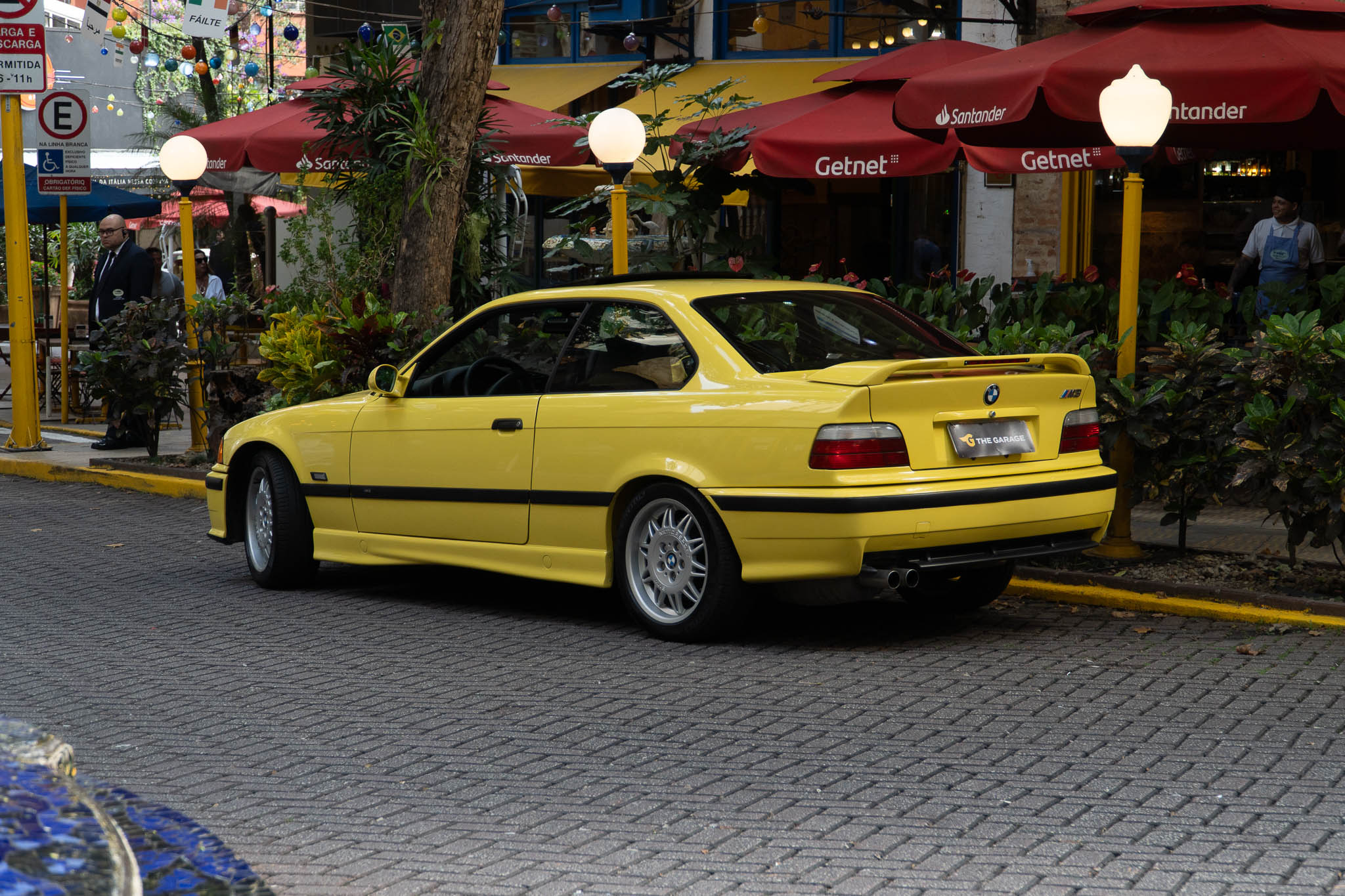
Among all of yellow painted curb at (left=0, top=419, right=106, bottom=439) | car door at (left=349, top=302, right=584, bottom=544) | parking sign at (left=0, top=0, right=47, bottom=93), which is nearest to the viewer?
car door at (left=349, top=302, right=584, bottom=544)

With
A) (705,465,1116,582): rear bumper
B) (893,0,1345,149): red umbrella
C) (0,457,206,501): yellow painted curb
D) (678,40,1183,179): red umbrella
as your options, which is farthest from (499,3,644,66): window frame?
(705,465,1116,582): rear bumper

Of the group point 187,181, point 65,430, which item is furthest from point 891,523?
point 65,430

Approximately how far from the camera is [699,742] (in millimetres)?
5285

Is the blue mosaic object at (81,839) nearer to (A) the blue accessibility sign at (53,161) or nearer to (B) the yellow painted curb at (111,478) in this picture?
(B) the yellow painted curb at (111,478)

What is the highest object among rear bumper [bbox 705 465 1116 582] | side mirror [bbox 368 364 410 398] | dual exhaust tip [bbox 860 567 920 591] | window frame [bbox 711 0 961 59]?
window frame [bbox 711 0 961 59]

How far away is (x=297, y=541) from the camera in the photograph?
329 inches

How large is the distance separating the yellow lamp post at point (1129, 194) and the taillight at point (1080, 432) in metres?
1.01

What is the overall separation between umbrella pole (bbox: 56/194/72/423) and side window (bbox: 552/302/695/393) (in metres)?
10.6

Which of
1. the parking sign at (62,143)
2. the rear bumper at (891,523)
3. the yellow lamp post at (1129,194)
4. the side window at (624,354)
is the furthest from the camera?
the parking sign at (62,143)

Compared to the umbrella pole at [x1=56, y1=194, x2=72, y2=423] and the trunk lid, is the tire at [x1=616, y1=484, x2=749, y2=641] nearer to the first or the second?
the trunk lid

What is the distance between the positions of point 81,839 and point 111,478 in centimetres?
1212

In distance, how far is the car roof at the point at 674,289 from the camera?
23.2 feet

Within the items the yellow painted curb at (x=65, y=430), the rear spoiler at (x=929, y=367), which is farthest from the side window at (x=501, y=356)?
the yellow painted curb at (x=65, y=430)

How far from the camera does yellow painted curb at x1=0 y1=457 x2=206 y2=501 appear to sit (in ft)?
41.7
